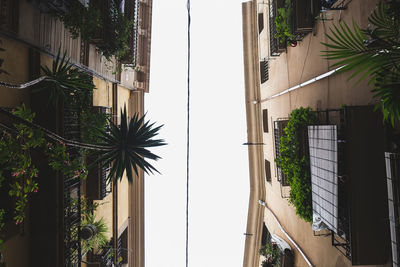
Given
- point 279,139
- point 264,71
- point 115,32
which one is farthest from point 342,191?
point 115,32

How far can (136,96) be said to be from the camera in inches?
579

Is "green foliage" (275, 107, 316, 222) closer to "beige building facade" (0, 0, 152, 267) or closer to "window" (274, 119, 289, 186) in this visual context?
"window" (274, 119, 289, 186)

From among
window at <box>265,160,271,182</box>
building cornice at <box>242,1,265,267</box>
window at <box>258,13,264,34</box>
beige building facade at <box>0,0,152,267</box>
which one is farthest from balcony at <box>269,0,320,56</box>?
beige building facade at <box>0,0,152,267</box>

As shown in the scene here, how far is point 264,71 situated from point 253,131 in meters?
3.38

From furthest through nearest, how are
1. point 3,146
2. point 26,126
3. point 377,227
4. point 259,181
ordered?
point 259,181, point 377,227, point 26,126, point 3,146

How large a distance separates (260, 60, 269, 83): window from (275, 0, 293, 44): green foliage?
3637mm

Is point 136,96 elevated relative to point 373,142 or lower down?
elevated

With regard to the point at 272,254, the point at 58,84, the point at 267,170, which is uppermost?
the point at 58,84

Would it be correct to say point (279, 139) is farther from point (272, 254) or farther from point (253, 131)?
point (272, 254)

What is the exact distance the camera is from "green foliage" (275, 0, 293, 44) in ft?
28.3

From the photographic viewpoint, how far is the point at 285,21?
8.82 metres

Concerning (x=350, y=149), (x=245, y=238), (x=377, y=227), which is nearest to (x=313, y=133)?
(x=350, y=149)

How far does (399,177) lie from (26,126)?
6.86 meters

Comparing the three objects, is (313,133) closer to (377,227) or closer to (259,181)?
(377,227)
